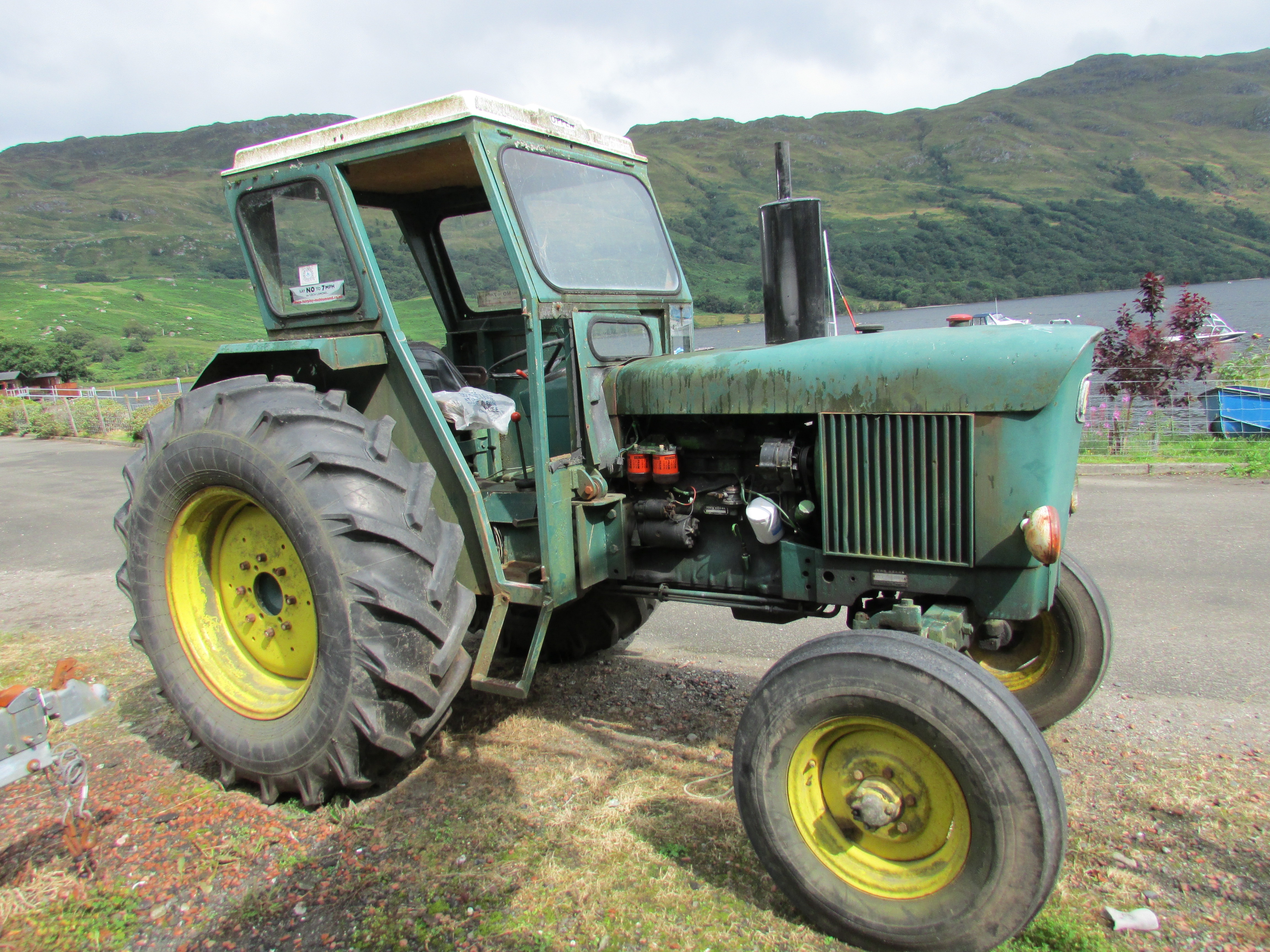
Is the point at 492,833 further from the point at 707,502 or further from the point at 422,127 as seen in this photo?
the point at 422,127

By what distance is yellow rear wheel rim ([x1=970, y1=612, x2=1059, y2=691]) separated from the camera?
3355 mm

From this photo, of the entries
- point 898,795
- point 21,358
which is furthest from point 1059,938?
point 21,358

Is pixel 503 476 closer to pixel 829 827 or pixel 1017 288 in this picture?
pixel 829 827

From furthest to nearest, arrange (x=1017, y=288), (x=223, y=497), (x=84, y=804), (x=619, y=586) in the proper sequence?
(x=1017, y=288)
(x=619, y=586)
(x=223, y=497)
(x=84, y=804)

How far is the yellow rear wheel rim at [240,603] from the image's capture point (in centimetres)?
320

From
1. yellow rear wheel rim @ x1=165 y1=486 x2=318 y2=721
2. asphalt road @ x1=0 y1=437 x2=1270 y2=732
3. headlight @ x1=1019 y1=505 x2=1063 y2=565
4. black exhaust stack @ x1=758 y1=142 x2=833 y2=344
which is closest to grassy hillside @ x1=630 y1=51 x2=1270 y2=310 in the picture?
asphalt road @ x1=0 y1=437 x2=1270 y2=732

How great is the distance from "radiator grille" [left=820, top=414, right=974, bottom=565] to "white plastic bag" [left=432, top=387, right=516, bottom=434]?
1321 millimetres

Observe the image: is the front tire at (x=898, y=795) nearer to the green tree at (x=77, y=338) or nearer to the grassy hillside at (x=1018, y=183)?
the grassy hillside at (x=1018, y=183)

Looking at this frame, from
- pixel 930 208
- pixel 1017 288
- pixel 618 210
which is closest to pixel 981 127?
pixel 930 208

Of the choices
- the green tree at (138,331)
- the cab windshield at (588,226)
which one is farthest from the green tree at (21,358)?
the cab windshield at (588,226)

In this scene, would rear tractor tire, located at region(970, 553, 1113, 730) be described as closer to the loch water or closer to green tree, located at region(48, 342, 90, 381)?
the loch water

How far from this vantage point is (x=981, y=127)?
15225cm

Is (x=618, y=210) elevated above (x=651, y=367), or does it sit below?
above

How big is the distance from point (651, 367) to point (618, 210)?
0.86 meters
